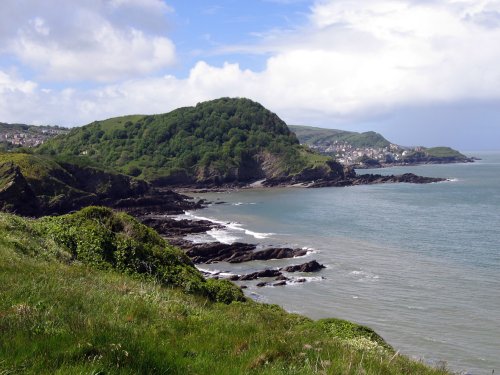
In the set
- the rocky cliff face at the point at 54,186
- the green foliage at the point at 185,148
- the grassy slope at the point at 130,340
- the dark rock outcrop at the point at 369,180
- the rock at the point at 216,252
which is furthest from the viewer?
the green foliage at the point at 185,148

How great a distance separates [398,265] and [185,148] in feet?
441

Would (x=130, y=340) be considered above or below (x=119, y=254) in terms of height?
above

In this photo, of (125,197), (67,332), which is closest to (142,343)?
(67,332)

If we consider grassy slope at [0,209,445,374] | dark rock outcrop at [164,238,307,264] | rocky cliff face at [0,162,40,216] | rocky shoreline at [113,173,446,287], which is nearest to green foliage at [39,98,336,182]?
rocky shoreline at [113,173,446,287]

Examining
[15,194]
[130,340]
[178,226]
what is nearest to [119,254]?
[130,340]

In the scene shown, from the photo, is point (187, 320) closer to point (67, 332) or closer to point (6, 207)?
point (67, 332)

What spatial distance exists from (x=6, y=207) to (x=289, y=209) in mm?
52080

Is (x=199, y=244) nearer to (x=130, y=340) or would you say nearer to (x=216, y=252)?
(x=216, y=252)

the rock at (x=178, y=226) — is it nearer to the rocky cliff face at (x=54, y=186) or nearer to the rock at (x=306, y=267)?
the rocky cliff face at (x=54, y=186)

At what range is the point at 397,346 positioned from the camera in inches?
1063

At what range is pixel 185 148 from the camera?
17362 centimetres

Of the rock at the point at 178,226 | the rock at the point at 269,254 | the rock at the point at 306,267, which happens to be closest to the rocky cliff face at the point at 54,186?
the rock at the point at 178,226

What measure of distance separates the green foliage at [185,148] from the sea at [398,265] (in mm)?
54201

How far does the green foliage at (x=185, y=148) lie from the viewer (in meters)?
155
